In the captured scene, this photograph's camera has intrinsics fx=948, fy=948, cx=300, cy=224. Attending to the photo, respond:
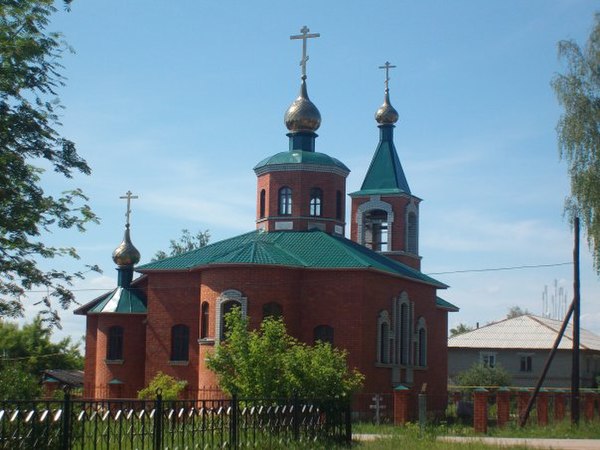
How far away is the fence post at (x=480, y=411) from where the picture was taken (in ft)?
74.4

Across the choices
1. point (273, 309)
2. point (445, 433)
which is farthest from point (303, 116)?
point (445, 433)

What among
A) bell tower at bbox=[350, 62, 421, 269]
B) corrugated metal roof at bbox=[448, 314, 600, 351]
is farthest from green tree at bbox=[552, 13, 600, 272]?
corrugated metal roof at bbox=[448, 314, 600, 351]

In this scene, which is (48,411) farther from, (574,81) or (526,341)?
(526,341)

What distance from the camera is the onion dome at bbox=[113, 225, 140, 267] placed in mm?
33125

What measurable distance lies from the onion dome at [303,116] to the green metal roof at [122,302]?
7.67m

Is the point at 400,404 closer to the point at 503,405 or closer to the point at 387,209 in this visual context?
the point at 503,405

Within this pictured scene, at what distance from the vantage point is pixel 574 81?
22188 mm

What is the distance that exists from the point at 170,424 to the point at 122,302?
19567mm

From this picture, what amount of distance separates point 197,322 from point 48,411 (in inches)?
715

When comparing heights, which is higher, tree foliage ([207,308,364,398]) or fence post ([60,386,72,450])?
tree foliage ([207,308,364,398])

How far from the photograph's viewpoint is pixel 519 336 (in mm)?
46844

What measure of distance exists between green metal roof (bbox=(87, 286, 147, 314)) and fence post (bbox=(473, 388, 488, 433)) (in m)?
12.6

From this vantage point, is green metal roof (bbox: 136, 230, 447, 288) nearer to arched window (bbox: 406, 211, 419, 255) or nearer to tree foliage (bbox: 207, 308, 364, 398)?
arched window (bbox: 406, 211, 419, 255)

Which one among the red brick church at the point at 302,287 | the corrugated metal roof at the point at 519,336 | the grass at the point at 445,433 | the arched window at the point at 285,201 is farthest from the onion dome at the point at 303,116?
the corrugated metal roof at the point at 519,336
